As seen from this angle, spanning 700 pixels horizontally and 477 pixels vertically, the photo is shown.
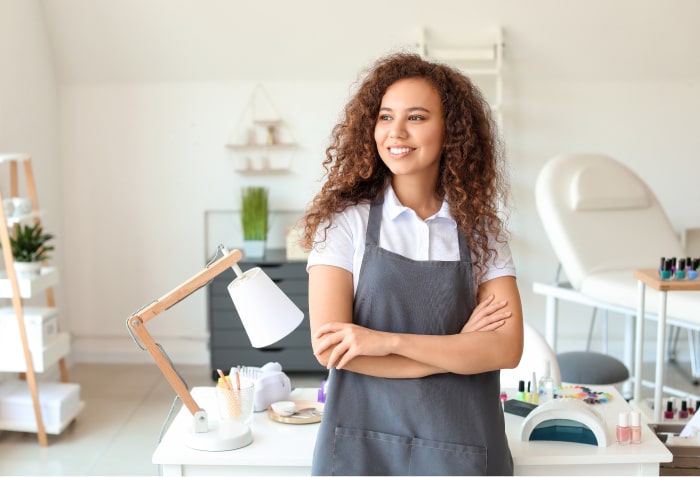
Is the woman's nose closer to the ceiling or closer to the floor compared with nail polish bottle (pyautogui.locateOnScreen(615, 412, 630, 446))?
closer to the ceiling

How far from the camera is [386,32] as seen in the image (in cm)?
483

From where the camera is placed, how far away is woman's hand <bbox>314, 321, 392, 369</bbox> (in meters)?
1.70

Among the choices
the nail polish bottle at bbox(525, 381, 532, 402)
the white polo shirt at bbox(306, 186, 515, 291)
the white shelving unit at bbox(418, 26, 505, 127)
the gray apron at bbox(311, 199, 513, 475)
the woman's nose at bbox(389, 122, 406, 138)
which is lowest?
the nail polish bottle at bbox(525, 381, 532, 402)

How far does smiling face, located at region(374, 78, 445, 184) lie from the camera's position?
1799 mm

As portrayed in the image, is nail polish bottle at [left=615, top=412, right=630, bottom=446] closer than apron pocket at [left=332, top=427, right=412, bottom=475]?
No

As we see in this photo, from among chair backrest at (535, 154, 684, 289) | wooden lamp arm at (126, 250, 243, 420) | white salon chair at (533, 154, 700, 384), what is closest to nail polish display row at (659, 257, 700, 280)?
white salon chair at (533, 154, 700, 384)

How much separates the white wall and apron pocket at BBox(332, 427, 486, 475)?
339cm

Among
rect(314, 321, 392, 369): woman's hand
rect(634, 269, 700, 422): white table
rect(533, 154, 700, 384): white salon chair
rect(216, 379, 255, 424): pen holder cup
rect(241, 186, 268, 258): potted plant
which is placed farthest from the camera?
rect(241, 186, 268, 258): potted plant

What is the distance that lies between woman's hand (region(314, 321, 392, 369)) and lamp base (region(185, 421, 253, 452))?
1.21 ft

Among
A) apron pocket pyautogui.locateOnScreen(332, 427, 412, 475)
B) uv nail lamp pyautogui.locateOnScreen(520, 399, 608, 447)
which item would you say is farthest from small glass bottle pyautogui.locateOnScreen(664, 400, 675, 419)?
apron pocket pyautogui.locateOnScreen(332, 427, 412, 475)

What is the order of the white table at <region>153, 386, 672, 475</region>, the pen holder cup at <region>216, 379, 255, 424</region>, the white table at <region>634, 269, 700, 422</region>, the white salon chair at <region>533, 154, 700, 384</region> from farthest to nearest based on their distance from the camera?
the white salon chair at <region>533, 154, 700, 384</region>
the white table at <region>634, 269, 700, 422</region>
the pen holder cup at <region>216, 379, 255, 424</region>
the white table at <region>153, 386, 672, 475</region>

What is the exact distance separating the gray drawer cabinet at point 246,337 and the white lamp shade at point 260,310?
2.81m

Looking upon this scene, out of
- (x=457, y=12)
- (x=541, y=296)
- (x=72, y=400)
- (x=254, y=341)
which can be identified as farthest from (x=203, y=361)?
(x=254, y=341)

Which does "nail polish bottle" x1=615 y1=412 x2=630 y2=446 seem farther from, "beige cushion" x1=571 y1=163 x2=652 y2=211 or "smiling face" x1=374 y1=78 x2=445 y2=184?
"beige cushion" x1=571 y1=163 x2=652 y2=211
